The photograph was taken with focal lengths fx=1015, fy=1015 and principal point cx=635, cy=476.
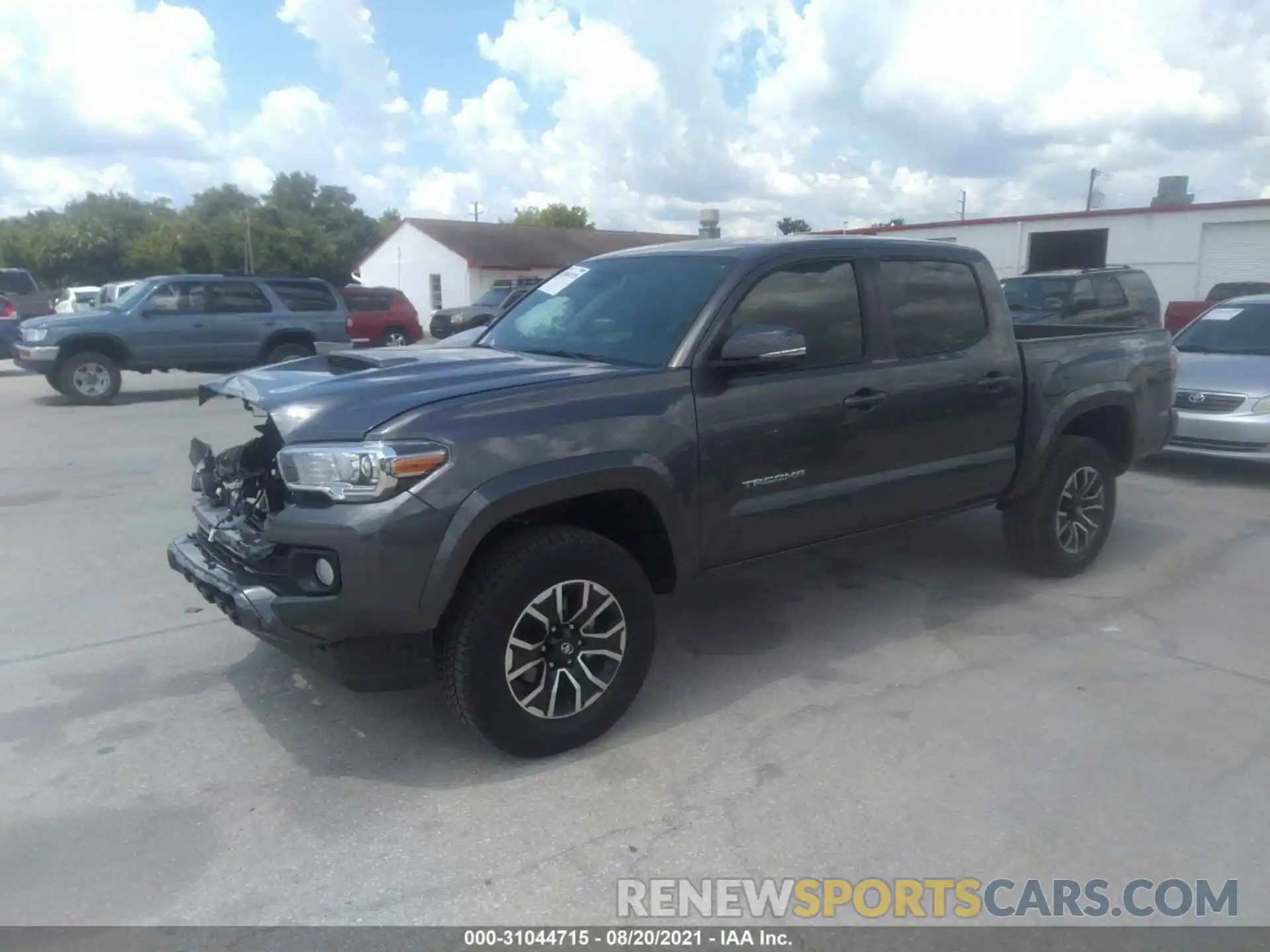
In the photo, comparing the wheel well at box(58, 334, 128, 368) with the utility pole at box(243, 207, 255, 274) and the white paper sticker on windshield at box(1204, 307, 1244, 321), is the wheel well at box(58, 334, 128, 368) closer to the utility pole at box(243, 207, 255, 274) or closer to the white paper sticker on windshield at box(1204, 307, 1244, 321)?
the white paper sticker on windshield at box(1204, 307, 1244, 321)

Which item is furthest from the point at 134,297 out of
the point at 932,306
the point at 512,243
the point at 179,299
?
the point at 512,243

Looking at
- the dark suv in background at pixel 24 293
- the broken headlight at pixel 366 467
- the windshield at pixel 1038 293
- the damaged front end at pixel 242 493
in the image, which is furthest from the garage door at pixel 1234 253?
the dark suv in background at pixel 24 293

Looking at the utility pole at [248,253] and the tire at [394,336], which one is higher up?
the utility pole at [248,253]

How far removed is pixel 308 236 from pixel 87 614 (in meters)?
53.9

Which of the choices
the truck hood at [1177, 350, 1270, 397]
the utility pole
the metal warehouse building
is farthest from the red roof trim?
the utility pole

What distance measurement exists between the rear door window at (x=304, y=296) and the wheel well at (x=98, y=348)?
7.50 ft

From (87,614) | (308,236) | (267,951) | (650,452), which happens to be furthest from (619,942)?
(308,236)

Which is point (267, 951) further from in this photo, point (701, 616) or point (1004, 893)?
point (701, 616)

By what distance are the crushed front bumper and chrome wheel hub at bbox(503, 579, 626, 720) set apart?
1.09 ft

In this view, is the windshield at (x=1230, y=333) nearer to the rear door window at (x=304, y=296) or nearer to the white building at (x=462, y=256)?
the rear door window at (x=304, y=296)

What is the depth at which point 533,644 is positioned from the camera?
3703 mm

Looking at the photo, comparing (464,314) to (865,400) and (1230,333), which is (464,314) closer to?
(1230,333)

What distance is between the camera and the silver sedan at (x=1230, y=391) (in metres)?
8.46
